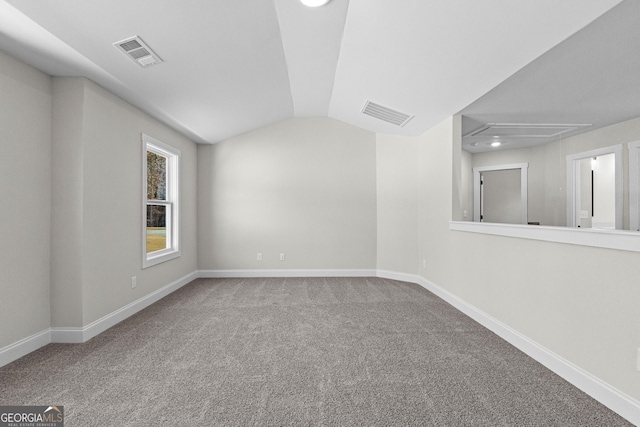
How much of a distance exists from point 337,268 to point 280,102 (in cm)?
290

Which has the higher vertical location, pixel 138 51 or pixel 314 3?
pixel 314 3

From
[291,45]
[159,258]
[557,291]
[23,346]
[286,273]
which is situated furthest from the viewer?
[286,273]

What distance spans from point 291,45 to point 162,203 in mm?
2784

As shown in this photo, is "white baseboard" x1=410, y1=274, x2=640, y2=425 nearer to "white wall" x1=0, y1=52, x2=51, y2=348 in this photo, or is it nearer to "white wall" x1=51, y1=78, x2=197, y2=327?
"white wall" x1=51, y1=78, x2=197, y2=327

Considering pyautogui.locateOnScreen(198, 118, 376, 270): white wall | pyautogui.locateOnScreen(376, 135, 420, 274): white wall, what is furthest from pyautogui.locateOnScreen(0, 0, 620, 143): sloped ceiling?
pyautogui.locateOnScreen(198, 118, 376, 270): white wall

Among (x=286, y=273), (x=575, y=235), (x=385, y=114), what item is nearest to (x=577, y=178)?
(x=575, y=235)

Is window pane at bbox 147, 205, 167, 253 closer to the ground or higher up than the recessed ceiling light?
closer to the ground

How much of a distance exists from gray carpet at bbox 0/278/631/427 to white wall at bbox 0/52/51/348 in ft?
1.15

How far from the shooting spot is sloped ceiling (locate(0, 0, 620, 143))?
189cm

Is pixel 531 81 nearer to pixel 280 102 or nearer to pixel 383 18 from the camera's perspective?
pixel 383 18

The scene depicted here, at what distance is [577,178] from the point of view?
355 centimetres

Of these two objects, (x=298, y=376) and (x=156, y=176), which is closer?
(x=298, y=376)

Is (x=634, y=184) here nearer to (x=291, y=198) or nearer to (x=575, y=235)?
(x=575, y=235)

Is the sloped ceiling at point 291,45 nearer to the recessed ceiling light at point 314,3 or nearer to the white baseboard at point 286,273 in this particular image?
the recessed ceiling light at point 314,3
